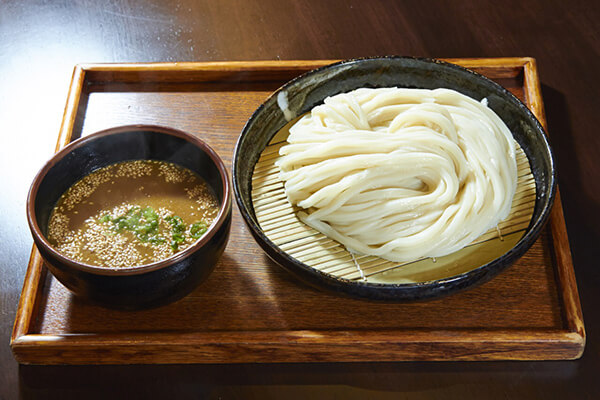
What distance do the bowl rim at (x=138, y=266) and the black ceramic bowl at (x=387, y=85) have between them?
8 cm

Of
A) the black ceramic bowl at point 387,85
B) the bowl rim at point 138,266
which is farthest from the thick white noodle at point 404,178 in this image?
the bowl rim at point 138,266

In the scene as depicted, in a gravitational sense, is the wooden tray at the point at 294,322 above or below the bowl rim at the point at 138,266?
below

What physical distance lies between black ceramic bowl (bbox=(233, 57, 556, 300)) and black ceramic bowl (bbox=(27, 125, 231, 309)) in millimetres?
93

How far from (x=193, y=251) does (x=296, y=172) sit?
42 cm

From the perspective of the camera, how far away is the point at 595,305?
5.71 ft

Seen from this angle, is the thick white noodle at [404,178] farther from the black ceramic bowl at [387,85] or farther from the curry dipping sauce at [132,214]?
the curry dipping sauce at [132,214]

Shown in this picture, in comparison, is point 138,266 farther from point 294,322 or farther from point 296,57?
point 296,57

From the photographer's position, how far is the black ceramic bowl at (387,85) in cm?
149

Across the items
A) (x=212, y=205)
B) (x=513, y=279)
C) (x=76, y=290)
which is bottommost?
(x=513, y=279)

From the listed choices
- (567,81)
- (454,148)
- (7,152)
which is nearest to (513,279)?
(454,148)

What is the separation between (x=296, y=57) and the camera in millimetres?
2369

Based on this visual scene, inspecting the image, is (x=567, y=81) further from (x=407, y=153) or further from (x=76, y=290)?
(x=76, y=290)

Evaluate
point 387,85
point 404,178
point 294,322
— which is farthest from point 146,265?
point 387,85

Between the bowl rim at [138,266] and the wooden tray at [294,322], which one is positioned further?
the wooden tray at [294,322]
